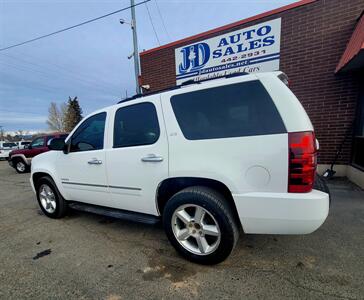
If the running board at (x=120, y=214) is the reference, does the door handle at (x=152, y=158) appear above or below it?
above

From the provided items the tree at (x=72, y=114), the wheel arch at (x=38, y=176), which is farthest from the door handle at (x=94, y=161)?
the tree at (x=72, y=114)

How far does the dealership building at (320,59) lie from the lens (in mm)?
5340

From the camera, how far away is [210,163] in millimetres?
2133

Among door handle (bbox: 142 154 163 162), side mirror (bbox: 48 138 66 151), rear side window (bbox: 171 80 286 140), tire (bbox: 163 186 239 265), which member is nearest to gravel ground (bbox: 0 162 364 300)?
tire (bbox: 163 186 239 265)

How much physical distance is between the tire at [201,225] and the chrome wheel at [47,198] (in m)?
2.62

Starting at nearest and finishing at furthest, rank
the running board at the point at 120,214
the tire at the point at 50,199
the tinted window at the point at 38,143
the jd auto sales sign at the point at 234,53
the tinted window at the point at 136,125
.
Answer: the tinted window at the point at 136,125 → the running board at the point at 120,214 → the tire at the point at 50,199 → the jd auto sales sign at the point at 234,53 → the tinted window at the point at 38,143

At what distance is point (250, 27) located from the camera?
6.34 m

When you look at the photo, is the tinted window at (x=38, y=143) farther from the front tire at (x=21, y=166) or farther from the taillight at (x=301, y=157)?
the taillight at (x=301, y=157)

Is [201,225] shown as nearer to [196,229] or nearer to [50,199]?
[196,229]

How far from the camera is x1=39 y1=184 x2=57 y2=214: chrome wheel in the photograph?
12.7 ft

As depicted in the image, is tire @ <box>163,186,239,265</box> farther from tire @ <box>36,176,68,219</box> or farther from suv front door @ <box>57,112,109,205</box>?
tire @ <box>36,176,68,219</box>

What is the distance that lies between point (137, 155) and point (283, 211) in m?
1.70

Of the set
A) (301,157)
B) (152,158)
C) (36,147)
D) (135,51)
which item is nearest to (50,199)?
(152,158)

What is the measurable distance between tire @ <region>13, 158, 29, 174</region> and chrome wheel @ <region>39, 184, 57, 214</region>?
7.95m
